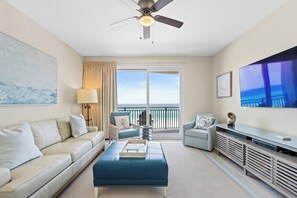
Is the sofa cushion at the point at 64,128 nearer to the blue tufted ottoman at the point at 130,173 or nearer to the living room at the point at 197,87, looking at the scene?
the living room at the point at 197,87

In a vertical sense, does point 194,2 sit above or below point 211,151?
above

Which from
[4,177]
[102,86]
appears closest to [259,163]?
[4,177]

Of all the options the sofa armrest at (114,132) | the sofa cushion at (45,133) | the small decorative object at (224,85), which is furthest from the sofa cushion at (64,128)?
the small decorative object at (224,85)

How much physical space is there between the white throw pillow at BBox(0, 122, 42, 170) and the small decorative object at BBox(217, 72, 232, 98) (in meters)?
4.10

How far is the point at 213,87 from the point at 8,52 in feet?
16.1

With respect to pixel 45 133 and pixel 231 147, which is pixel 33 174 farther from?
pixel 231 147

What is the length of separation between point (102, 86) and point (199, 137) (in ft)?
10.2

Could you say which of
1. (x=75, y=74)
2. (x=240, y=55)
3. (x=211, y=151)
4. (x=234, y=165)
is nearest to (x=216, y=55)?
(x=240, y=55)

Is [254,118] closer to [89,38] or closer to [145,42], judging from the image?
[145,42]

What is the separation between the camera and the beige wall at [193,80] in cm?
557

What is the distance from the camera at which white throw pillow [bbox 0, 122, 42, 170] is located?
1941 millimetres


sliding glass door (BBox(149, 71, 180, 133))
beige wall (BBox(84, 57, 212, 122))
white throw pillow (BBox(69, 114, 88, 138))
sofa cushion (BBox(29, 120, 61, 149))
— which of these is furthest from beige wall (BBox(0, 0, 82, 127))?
sliding glass door (BBox(149, 71, 180, 133))

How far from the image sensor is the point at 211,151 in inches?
167

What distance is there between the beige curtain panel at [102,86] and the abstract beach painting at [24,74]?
171 centimetres
